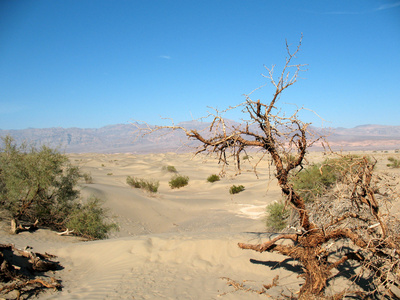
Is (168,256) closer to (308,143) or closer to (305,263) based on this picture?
(305,263)

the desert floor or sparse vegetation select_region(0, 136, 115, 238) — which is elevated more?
sparse vegetation select_region(0, 136, 115, 238)

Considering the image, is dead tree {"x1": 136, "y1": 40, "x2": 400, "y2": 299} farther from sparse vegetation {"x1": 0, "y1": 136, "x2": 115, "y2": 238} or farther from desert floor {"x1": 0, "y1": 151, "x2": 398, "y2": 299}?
sparse vegetation {"x1": 0, "y1": 136, "x2": 115, "y2": 238}

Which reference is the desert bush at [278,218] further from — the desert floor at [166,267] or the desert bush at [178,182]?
the desert bush at [178,182]

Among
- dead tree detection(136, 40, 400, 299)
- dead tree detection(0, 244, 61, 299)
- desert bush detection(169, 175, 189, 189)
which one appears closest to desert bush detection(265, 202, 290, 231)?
dead tree detection(136, 40, 400, 299)

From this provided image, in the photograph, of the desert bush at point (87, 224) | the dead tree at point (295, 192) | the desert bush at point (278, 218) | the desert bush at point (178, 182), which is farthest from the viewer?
the desert bush at point (178, 182)

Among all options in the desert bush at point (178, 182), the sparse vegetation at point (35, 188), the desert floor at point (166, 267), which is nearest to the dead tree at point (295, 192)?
the desert floor at point (166, 267)

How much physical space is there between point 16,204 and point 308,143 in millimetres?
10108

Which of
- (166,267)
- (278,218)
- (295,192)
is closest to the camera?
(295,192)

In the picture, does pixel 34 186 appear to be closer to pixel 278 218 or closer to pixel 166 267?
pixel 166 267

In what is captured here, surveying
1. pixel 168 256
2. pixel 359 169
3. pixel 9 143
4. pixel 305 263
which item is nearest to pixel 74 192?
pixel 9 143

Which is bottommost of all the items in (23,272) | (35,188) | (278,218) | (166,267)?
(278,218)

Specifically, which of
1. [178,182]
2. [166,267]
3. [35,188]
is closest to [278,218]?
[166,267]

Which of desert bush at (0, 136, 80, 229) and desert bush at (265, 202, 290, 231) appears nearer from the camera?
desert bush at (0, 136, 80, 229)

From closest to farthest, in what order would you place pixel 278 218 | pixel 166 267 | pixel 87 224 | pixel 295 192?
1. pixel 295 192
2. pixel 166 267
3. pixel 87 224
4. pixel 278 218
